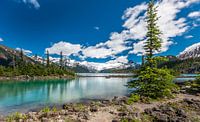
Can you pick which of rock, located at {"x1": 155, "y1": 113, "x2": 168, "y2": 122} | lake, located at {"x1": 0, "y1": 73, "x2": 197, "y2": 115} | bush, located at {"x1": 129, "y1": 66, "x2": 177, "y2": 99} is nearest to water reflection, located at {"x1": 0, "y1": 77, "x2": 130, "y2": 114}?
lake, located at {"x1": 0, "y1": 73, "x2": 197, "y2": 115}

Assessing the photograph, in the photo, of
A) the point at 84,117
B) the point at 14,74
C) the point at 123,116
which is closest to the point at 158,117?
the point at 123,116

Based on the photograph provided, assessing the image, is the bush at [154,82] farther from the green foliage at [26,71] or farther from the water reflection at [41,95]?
the green foliage at [26,71]

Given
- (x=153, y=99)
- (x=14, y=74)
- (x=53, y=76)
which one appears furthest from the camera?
(x=53, y=76)

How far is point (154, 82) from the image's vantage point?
85.5 feet

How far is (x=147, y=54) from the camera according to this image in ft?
90.2

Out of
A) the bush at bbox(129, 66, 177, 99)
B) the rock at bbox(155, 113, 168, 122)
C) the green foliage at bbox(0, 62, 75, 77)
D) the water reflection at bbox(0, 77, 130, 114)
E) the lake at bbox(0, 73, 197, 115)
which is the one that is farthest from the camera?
the green foliage at bbox(0, 62, 75, 77)

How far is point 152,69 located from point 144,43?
4.08m

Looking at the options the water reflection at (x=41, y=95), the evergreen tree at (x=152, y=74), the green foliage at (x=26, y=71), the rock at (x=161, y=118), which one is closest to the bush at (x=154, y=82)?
the evergreen tree at (x=152, y=74)

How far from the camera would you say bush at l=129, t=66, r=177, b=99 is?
2552 centimetres

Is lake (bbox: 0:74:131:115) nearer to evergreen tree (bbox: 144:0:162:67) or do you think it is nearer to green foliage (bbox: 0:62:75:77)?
evergreen tree (bbox: 144:0:162:67)

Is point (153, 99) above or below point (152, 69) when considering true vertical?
below

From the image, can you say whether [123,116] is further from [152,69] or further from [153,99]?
[152,69]

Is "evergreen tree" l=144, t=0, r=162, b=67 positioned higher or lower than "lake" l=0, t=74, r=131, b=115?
higher

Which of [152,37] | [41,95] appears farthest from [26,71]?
[152,37]
